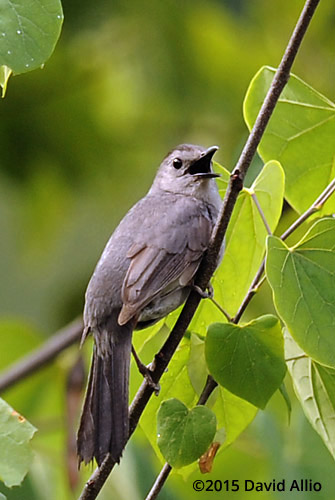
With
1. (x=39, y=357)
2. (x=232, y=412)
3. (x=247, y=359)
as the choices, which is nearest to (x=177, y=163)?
(x=39, y=357)

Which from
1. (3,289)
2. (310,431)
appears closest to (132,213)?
(310,431)

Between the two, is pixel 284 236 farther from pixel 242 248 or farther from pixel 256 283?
pixel 242 248

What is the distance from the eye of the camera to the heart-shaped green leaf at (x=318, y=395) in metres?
2.52

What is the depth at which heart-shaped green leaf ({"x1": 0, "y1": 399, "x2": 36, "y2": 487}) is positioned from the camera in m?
2.23

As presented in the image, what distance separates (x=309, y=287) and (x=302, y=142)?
2.12 feet

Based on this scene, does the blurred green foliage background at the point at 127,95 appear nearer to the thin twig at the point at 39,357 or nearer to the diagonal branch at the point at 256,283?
the thin twig at the point at 39,357

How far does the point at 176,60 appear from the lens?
5449 millimetres

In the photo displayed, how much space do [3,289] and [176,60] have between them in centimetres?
233

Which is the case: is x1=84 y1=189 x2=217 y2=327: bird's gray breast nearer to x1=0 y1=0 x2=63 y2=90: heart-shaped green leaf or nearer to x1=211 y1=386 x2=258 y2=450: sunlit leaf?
x1=211 y1=386 x2=258 y2=450: sunlit leaf

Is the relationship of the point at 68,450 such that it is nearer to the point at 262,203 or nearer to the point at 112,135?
the point at 262,203

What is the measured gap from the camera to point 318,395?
255 cm

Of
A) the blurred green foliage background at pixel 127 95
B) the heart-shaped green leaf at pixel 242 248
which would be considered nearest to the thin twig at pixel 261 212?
the heart-shaped green leaf at pixel 242 248

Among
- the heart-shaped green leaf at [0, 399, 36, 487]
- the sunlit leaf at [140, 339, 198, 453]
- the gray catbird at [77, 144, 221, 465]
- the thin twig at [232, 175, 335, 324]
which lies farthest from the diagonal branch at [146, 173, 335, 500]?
the heart-shaped green leaf at [0, 399, 36, 487]

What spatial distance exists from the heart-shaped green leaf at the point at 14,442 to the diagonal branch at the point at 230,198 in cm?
17
